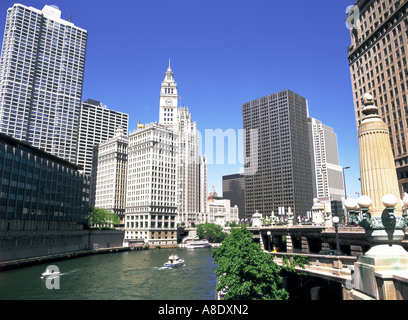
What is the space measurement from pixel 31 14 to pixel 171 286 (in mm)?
202549

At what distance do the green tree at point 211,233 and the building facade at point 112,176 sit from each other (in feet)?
152

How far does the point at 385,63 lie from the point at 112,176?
142 meters

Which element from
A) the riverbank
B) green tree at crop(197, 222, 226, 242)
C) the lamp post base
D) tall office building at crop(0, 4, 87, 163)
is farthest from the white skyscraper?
the lamp post base

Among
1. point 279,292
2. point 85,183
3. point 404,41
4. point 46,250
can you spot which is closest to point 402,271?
point 279,292

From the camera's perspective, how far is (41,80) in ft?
598

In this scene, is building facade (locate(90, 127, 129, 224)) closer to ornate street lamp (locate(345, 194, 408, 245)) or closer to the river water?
the river water

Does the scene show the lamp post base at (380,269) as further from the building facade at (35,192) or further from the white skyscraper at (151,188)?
the white skyscraper at (151,188)

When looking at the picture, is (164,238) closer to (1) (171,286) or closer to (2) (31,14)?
(1) (171,286)

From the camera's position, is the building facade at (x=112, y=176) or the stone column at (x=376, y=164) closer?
the stone column at (x=376, y=164)

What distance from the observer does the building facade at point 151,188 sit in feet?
501

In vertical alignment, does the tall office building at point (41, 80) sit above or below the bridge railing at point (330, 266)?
above

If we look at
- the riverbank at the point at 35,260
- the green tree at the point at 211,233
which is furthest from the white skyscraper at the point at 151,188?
the riverbank at the point at 35,260

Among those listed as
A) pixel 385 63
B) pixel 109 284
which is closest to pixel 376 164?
pixel 109 284

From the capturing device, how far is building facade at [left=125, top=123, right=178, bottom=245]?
15276 cm
